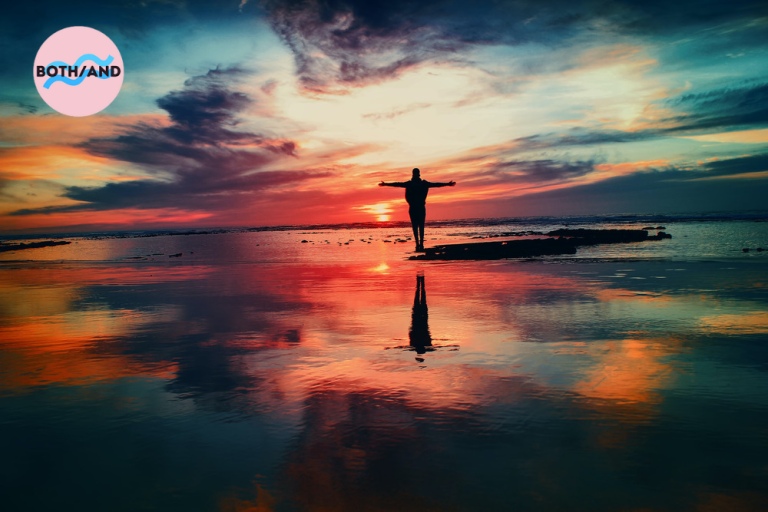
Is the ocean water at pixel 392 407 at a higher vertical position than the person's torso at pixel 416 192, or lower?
lower

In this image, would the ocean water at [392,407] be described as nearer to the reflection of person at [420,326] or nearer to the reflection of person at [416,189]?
the reflection of person at [420,326]

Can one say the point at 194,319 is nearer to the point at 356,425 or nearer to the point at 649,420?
the point at 356,425

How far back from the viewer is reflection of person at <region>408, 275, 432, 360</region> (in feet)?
24.6

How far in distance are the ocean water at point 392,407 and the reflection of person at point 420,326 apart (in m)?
0.07

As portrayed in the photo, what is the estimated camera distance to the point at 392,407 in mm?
5008

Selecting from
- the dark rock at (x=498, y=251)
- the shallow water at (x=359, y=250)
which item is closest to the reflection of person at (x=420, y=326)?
the dark rock at (x=498, y=251)

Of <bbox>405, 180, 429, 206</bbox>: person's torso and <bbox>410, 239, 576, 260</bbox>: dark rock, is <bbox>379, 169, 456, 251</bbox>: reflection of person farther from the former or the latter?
<bbox>410, 239, 576, 260</bbox>: dark rock

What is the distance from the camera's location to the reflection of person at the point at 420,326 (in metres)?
7.51

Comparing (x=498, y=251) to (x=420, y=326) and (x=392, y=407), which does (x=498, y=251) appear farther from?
(x=392, y=407)

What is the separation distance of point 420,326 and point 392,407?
3925mm

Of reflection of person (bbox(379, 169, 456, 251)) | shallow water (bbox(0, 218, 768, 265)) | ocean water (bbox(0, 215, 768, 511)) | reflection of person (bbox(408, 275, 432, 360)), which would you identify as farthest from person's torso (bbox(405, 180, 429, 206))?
ocean water (bbox(0, 215, 768, 511))

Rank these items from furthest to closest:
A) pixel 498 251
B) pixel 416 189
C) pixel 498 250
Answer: pixel 498 250 < pixel 498 251 < pixel 416 189

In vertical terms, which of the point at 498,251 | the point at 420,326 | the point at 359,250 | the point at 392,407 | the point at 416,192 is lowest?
the point at 392,407

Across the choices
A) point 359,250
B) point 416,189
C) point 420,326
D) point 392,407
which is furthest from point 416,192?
point 392,407
